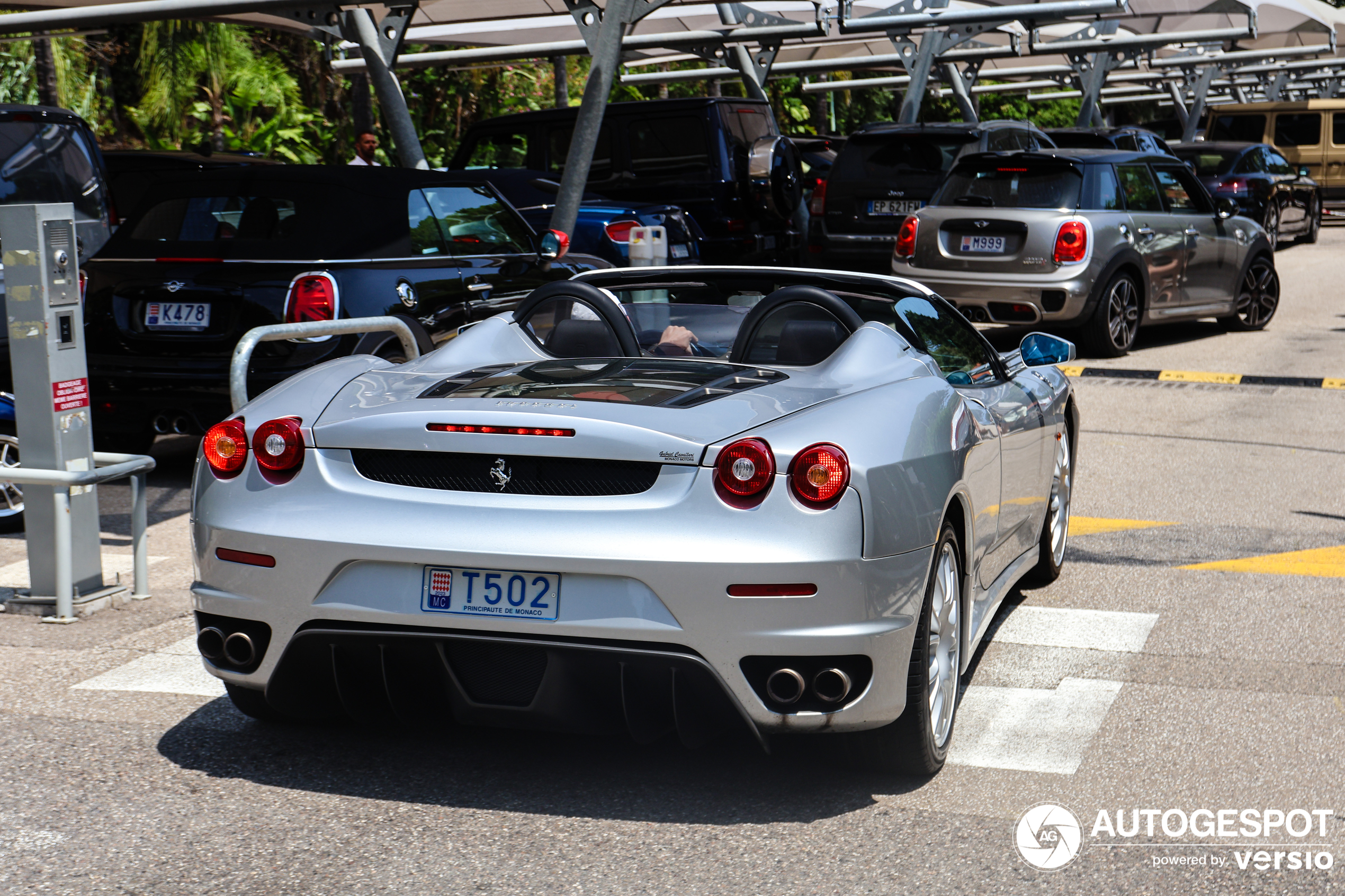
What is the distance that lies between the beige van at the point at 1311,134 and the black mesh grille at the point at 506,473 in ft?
101

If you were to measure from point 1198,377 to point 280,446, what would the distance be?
9.85 m

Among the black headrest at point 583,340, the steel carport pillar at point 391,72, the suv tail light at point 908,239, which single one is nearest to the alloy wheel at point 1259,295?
the suv tail light at point 908,239

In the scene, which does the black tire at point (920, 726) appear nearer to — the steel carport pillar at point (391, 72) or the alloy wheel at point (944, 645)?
the alloy wheel at point (944, 645)

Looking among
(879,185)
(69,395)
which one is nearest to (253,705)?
(69,395)

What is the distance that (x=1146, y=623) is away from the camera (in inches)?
223

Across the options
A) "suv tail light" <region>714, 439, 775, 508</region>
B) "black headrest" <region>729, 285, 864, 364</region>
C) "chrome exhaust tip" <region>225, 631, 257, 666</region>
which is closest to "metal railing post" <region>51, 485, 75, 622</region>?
"chrome exhaust tip" <region>225, 631, 257, 666</region>

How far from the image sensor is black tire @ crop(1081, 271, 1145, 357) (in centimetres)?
1293

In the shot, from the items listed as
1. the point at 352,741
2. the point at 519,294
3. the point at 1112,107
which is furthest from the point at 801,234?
the point at 1112,107

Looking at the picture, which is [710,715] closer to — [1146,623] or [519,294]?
[1146,623]

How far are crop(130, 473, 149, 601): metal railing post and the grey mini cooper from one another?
8.37m

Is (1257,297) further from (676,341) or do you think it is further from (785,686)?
(785,686)

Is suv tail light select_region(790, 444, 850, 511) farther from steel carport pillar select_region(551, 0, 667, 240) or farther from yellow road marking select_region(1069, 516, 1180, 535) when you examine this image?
steel carport pillar select_region(551, 0, 667, 240)

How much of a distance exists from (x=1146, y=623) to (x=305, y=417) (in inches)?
128

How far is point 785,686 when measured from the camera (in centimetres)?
364
